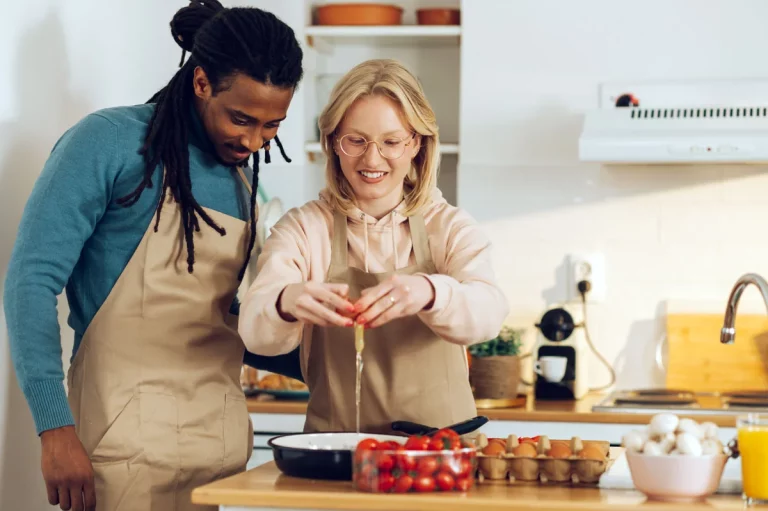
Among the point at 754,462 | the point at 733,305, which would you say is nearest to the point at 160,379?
the point at 754,462

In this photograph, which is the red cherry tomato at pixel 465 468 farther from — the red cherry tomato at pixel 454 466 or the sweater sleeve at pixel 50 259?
the sweater sleeve at pixel 50 259

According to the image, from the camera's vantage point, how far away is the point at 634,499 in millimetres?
1429

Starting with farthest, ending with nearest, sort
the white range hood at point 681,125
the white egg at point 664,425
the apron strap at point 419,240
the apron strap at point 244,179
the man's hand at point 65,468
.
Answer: the white range hood at point 681,125 → the apron strap at point 244,179 → the apron strap at point 419,240 → the man's hand at point 65,468 → the white egg at point 664,425

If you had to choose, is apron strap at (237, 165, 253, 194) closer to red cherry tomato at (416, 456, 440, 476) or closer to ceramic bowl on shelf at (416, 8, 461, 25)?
red cherry tomato at (416, 456, 440, 476)

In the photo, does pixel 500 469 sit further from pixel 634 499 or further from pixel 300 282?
pixel 300 282

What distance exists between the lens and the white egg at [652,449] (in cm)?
144

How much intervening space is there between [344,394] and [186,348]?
29cm

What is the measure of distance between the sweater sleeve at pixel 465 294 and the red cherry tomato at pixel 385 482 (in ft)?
0.96

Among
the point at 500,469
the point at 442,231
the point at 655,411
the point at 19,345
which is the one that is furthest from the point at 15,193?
the point at 655,411

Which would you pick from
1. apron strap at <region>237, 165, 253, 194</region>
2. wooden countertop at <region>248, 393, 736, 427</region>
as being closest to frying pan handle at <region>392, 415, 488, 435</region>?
apron strap at <region>237, 165, 253, 194</region>

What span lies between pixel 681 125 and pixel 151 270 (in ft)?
5.75

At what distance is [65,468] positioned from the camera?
1627mm

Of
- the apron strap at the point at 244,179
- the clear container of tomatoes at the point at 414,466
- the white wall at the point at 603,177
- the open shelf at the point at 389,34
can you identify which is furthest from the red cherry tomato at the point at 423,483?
the open shelf at the point at 389,34

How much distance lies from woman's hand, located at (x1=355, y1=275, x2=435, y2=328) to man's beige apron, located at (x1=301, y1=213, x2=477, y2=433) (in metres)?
0.24
